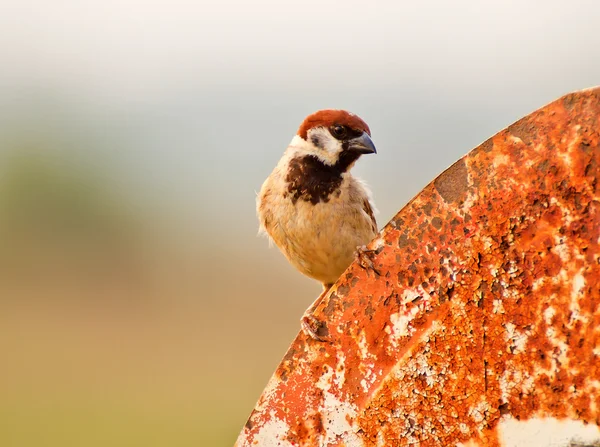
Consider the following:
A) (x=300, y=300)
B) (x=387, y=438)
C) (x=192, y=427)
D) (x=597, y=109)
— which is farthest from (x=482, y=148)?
(x=300, y=300)

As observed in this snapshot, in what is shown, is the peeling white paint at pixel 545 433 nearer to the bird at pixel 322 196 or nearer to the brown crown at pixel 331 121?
the bird at pixel 322 196

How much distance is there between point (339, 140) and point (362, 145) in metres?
0.10

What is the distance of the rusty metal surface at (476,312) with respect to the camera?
3.75 feet

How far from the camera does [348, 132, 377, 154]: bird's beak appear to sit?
3.30 metres

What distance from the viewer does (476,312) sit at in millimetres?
1206

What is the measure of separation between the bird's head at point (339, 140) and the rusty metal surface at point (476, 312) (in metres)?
2.01

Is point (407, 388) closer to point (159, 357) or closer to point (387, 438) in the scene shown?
point (387, 438)

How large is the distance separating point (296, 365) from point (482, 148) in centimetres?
48

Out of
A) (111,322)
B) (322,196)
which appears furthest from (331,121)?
(111,322)

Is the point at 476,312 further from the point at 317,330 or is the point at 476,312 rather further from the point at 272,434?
the point at 272,434

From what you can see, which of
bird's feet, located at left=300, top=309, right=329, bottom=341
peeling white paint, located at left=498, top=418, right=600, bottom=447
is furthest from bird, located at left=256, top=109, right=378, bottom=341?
peeling white paint, located at left=498, top=418, right=600, bottom=447

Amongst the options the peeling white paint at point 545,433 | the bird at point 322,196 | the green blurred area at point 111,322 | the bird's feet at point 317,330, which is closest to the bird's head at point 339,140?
the bird at point 322,196

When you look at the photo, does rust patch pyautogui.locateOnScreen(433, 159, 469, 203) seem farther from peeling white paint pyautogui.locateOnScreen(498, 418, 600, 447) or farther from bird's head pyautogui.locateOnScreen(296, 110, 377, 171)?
bird's head pyautogui.locateOnScreen(296, 110, 377, 171)

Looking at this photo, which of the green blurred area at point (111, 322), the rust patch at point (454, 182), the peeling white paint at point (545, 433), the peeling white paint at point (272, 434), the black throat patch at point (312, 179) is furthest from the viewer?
the green blurred area at point (111, 322)
